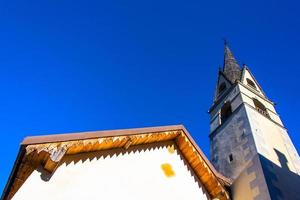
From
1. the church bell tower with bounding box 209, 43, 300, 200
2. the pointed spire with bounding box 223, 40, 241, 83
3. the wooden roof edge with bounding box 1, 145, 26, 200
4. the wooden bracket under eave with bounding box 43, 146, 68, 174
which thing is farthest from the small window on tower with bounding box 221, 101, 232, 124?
the wooden roof edge with bounding box 1, 145, 26, 200

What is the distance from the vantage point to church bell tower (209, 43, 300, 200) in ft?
28.0

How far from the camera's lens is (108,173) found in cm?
674

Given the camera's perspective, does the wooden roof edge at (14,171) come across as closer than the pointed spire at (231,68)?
Yes

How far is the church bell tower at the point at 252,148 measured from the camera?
336 inches

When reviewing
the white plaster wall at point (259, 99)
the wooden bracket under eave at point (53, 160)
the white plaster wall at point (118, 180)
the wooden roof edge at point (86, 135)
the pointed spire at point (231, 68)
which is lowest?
the white plaster wall at point (118, 180)

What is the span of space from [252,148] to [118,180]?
17.9 feet

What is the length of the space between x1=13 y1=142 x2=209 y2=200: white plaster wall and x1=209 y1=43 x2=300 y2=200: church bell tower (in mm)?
1816

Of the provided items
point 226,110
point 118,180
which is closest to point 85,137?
point 118,180

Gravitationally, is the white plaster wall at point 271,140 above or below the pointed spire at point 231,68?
below

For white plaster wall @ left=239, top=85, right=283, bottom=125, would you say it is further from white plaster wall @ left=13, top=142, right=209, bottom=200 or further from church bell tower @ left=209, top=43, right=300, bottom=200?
white plaster wall @ left=13, top=142, right=209, bottom=200

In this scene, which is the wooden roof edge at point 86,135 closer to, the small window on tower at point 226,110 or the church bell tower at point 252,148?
the church bell tower at point 252,148

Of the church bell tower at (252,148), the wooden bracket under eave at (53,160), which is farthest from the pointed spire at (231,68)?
the wooden bracket under eave at (53,160)

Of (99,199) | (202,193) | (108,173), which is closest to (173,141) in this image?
(202,193)

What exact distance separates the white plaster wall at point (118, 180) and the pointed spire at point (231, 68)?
9.02m
